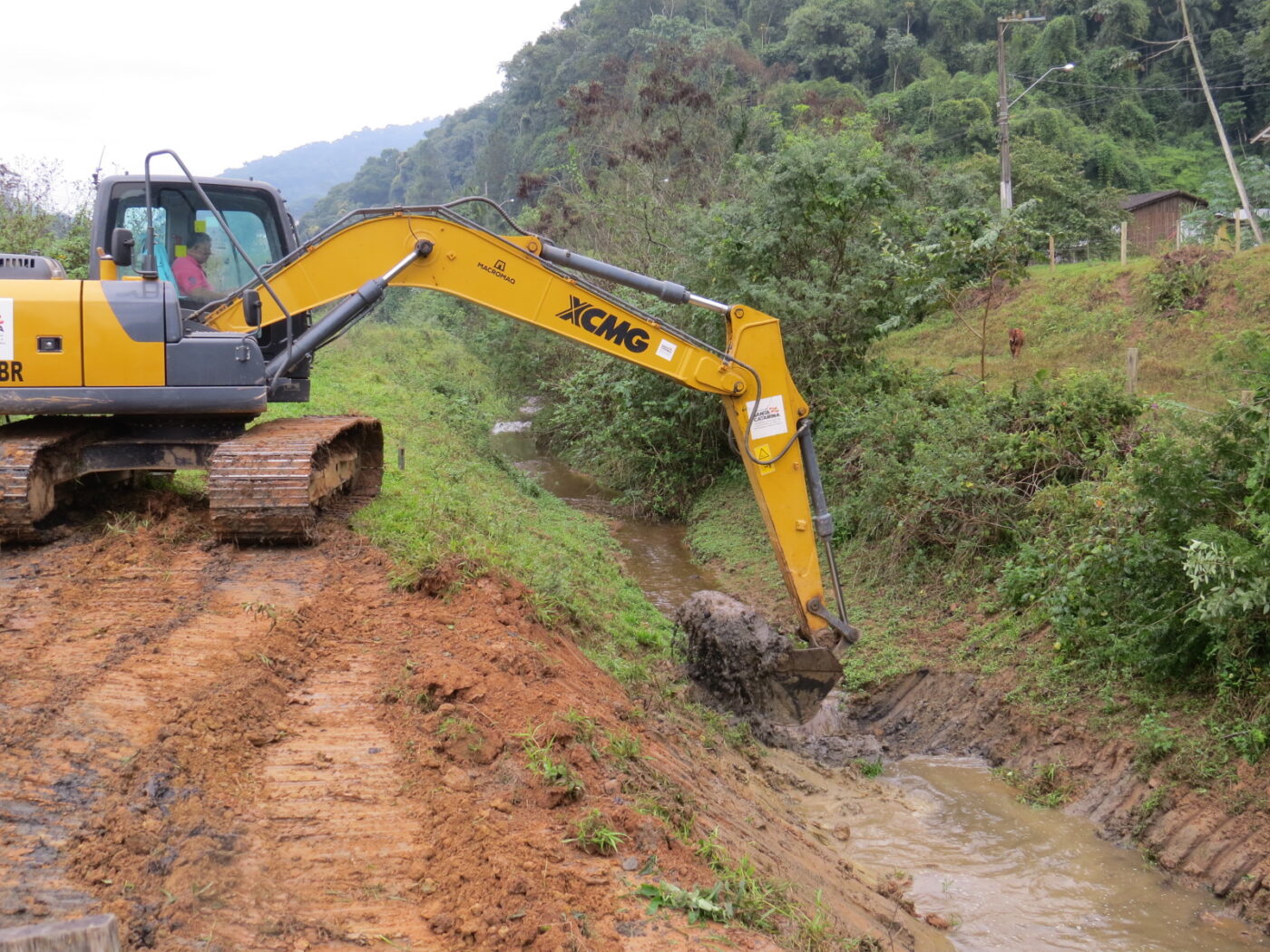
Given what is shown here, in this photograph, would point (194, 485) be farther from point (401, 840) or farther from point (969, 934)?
point (969, 934)

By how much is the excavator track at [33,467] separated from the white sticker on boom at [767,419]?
5.14 m

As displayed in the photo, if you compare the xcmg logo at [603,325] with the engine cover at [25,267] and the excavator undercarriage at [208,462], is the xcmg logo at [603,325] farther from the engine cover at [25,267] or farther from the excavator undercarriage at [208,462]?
the engine cover at [25,267]

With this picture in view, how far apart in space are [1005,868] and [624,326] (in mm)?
4626

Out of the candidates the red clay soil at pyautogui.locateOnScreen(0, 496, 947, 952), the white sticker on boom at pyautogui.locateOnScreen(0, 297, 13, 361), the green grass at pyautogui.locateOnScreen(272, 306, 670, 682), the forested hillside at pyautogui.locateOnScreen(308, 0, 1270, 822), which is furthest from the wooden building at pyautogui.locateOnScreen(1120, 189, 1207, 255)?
the white sticker on boom at pyautogui.locateOnScreen(0, 297, 13, 361)

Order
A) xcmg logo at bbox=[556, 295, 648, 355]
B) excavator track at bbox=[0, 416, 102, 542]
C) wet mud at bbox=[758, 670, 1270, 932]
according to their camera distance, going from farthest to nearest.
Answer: xcmg logo at bbox=[556, 295, 648, 355]
excavator track at bbox=[0, 416, 102, 542]
wet mud at bbox=[758, 670, 1270, 932]

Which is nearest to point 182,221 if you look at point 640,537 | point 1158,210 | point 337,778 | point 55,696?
point 55,696

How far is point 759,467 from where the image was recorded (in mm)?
7777

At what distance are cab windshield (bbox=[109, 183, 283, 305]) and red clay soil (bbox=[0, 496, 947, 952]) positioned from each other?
2.58 m

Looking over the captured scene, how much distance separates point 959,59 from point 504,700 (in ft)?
198

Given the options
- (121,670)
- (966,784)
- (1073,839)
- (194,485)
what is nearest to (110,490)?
(194,485)

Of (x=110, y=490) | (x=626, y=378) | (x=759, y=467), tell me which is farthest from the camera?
(x=626, y=378)

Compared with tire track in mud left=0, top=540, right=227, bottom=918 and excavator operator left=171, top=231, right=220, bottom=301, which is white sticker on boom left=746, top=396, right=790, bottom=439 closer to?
tire track in mud left=0, top=540, right=227, bottom=918

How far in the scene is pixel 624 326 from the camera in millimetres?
7902

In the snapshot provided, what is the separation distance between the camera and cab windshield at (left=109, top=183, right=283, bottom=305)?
858 centimetres
